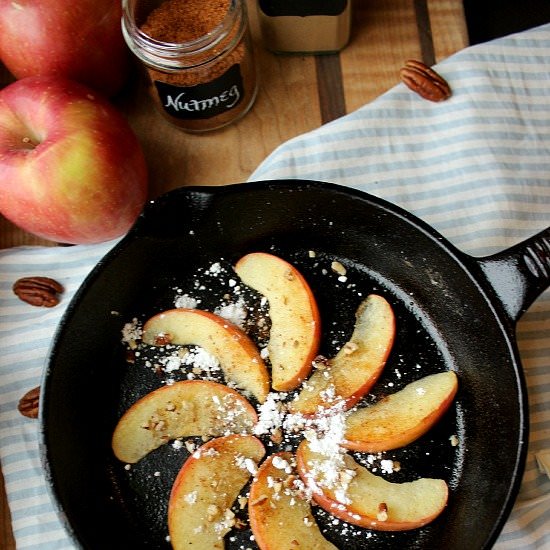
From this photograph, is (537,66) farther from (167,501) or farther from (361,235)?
(167,501)

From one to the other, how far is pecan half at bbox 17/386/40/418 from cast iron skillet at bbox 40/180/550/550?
7cm

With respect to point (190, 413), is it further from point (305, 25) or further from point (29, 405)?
point (305, 25)

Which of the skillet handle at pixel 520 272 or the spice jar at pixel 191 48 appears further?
the spice jar at pixel 191 48

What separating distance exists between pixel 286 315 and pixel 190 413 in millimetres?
186

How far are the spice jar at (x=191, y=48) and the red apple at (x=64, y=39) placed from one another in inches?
1.5

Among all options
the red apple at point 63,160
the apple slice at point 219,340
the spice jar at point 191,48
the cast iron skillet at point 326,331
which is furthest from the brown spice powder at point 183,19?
the apple slice at point 219,340

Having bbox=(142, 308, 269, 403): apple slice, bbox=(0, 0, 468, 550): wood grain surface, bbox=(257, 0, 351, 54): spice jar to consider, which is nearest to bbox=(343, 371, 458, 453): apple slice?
bbox=(142, 308, 269, 403): apple slice

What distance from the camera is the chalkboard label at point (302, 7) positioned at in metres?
1.20

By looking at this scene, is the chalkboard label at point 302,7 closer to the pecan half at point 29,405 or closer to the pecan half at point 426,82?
the pecan half at point 426,82

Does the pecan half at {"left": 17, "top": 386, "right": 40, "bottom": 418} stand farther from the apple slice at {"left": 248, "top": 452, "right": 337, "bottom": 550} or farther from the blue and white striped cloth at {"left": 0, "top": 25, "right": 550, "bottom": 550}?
the apple slice at {"left": 248, "top": 452, "right": 337, "bottom": 550}

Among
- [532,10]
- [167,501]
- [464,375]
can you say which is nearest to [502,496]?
[464,375]

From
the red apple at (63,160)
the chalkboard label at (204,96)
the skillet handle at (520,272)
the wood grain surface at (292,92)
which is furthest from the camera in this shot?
the wood grain surface at (292,92)

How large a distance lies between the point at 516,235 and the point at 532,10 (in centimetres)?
53

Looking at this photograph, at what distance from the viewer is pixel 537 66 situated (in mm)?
1294
